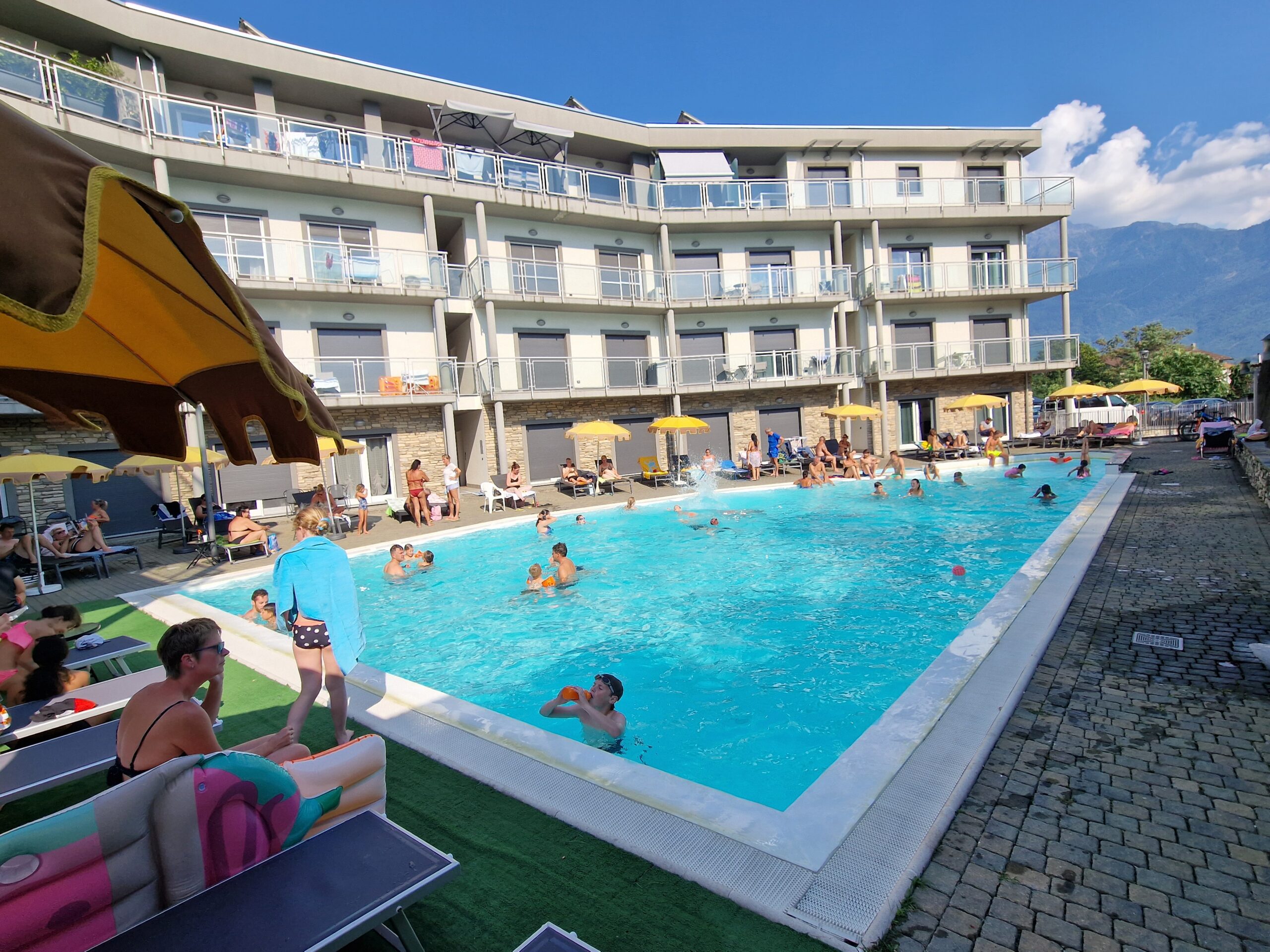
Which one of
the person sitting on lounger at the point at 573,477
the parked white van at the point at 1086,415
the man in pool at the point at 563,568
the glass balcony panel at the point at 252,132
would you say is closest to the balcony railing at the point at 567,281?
the person sitting on lounger at the point at 573,477

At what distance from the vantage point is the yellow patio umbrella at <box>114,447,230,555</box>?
11148 millimetres

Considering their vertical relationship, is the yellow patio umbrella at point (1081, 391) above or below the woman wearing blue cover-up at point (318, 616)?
above

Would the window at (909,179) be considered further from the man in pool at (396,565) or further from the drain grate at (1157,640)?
the man in pool at (396,565)

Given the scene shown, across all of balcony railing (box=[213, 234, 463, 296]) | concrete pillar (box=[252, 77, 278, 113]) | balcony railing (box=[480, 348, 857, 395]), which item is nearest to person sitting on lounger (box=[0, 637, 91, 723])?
balcony railing (box=[213, 234, 463, 296])

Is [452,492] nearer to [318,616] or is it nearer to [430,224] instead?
[430,224]

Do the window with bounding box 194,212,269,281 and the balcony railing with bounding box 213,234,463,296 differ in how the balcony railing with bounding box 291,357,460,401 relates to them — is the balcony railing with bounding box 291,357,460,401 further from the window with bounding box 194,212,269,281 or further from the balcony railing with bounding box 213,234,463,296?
the window with bounding box 194,212,269,281

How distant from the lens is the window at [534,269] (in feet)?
61.3

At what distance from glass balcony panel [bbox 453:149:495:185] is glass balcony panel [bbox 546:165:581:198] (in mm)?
1826

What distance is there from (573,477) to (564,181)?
31.9 ft

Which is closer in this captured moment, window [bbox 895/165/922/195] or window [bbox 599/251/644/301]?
window [bbox 599/251/644/301]

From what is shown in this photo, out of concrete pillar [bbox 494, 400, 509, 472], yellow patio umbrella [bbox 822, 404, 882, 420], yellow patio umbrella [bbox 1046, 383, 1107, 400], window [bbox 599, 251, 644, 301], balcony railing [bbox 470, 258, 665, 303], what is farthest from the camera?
yellow patio umbrella [bbox 1046, 383, 1107, 400]

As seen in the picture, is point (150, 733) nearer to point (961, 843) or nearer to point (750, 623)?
point (961, 843)

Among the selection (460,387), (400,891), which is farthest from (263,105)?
(400,891)

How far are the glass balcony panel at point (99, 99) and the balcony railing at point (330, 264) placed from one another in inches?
112
